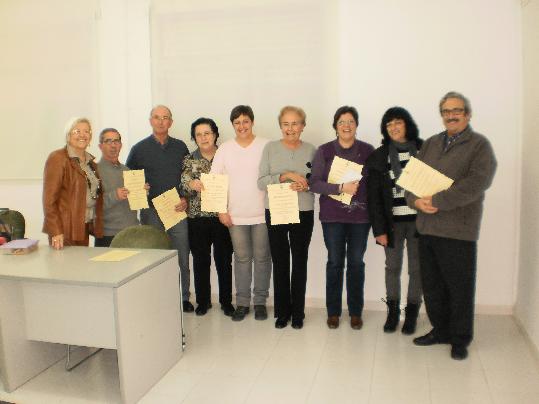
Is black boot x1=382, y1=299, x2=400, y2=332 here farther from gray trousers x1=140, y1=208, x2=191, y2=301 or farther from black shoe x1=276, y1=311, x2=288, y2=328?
gray trousers x1=140, y1=208, x2=191, y2=301

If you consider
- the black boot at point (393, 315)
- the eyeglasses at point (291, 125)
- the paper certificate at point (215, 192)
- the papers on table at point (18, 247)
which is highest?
the eyeglasses at point (291, 125)

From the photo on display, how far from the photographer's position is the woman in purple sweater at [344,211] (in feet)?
10.0

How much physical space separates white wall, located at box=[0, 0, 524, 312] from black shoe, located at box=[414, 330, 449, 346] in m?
0.72

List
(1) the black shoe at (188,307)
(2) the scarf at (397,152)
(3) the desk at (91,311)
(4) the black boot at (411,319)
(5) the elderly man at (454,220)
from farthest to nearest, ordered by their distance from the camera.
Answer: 1. (1) the black shoe at (188,307)
2. (4) the black boot at (411,319)
3. (2) the scarf at (397,152)
4. (5) the elderly man at (454,220)
5. (3) the desk at (91,311)

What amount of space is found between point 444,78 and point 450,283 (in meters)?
1.56

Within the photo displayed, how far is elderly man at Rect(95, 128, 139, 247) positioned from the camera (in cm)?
330

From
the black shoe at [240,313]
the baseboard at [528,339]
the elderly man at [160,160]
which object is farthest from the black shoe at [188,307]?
the baseboard at [528,339]

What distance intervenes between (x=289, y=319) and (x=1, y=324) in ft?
6.19

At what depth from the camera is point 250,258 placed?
345 cm

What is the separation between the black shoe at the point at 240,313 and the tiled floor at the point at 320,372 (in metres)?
0.20

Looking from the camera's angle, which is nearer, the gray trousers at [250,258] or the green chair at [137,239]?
the green chair at [137,239]

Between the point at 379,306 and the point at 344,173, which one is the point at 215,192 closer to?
the point at 344,173

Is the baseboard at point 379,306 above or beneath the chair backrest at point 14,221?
beneath

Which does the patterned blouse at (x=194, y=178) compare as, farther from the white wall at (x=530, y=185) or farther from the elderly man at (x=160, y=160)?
the white wall at (x=530, y=185)
